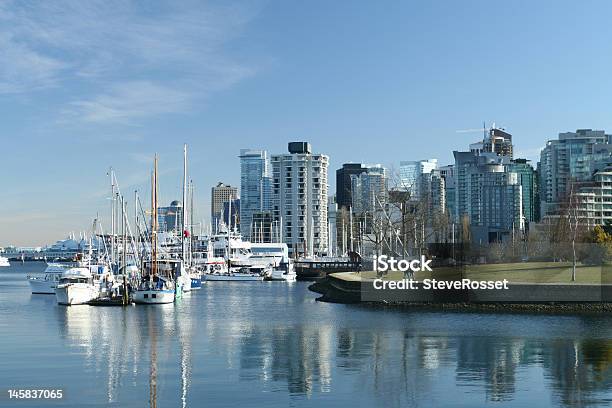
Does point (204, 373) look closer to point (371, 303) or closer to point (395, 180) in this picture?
point (371, 303)

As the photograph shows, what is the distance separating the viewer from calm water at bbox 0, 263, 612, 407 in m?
31.9

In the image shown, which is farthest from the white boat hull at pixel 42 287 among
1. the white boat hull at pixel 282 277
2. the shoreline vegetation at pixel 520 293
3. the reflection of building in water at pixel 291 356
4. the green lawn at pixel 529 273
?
the white boat hull at pixel 282 277

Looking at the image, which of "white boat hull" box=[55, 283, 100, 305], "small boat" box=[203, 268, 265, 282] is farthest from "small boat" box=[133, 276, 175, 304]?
"small boat" box=[203, 268, 265, 282]

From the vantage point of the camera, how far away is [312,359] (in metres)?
41.4

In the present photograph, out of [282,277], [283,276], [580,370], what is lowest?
[282,277]

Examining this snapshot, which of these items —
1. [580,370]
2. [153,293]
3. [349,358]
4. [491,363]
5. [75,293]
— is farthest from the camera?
[75,293]

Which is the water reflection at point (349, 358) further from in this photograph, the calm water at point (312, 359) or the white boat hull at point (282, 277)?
the white boat hull at point (282, 277)

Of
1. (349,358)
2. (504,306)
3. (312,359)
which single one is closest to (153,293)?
(504,306)

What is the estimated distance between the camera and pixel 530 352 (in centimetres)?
4428

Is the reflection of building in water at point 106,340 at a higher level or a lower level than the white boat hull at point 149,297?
lower

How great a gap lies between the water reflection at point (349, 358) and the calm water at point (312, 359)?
0.07 metres

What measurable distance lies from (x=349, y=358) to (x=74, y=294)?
4828 centimetres

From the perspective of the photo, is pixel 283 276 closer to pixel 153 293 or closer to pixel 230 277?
pixel 230 277

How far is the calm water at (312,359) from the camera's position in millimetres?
31891
